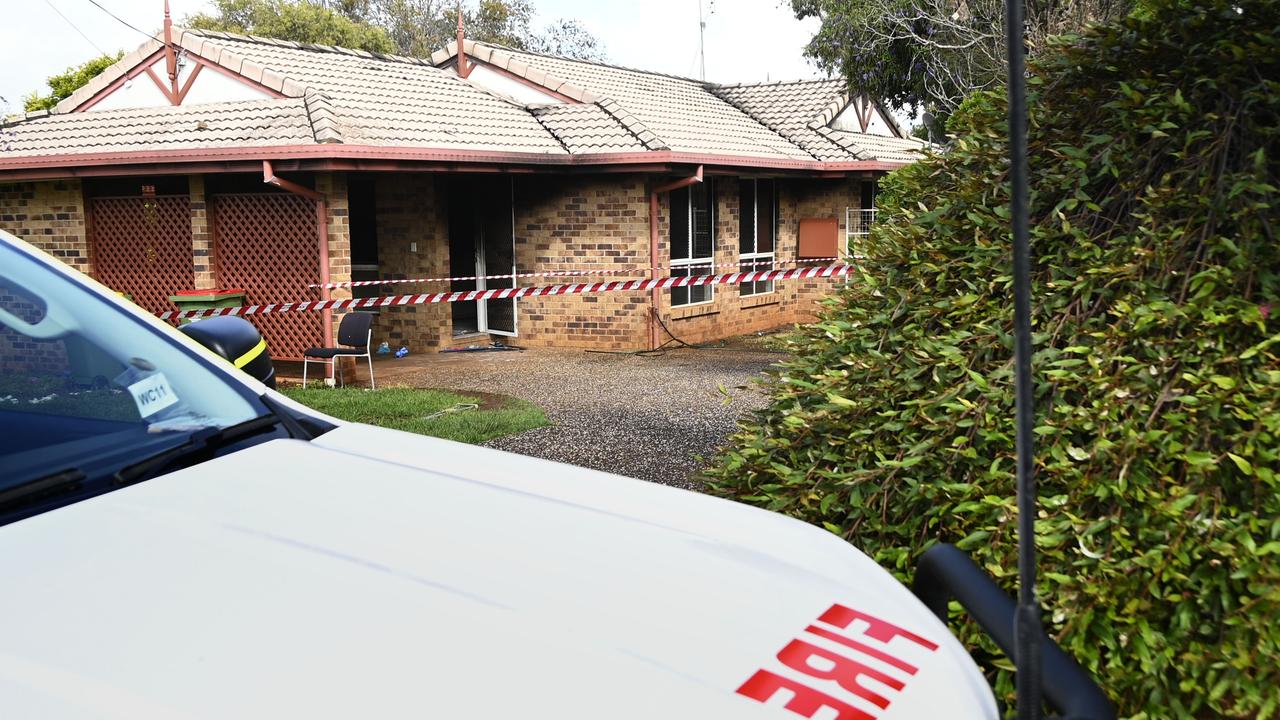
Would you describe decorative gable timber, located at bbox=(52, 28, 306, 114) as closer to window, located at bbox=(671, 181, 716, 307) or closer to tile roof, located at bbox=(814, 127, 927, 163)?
window, located at bbox=(671, 181, 716, 307)

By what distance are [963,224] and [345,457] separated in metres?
2.73

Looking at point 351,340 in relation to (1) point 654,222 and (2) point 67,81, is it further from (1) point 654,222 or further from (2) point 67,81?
(2) point 67,81

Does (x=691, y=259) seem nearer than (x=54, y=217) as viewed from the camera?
No

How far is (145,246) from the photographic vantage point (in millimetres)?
14094

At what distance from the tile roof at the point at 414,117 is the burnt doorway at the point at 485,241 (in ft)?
3.53

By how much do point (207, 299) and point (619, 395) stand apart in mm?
5019

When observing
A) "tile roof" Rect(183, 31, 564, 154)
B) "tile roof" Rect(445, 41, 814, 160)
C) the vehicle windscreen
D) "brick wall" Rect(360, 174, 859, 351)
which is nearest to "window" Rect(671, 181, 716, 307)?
"brick wall" Rect(360, 174, 859, 351)

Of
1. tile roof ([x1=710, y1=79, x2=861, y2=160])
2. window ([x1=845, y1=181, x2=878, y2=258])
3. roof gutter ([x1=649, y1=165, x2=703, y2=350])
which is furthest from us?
window ([x1=845, y1=181, x2=878, y2=258])

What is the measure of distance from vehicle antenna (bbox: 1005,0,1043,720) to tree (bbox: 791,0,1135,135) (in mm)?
16906

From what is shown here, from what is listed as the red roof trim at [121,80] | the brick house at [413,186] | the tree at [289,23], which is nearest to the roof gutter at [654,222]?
the brick house at [413,186]

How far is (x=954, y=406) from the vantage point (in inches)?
140

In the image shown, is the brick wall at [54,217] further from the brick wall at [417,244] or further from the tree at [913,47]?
the tree at [913,47]

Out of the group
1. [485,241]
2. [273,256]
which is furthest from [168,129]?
[485,241]

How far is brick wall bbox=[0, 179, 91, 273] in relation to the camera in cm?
1420
